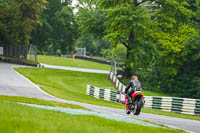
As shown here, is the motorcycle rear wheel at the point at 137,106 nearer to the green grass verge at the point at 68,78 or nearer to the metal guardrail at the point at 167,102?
the metal guardrail at the point at 167,102

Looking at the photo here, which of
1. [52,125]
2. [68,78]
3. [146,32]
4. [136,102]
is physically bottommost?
[68,78]

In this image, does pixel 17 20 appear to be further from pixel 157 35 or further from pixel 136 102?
pixel 136 102

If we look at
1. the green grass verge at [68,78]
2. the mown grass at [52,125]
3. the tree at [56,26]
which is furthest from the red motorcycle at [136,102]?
the tree at [56,26]

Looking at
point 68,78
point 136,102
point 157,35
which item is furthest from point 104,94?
point 136,102

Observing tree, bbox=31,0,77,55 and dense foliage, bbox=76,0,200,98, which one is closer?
dense foliage, bbox=76,0,200,98

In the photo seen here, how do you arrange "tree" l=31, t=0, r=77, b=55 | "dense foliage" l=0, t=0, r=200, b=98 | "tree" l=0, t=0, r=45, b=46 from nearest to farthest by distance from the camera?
"dense foliage" l=0, t=0, r=200, b=98 → "tree" l=0, t=0, r=45, b=46 → "tree" l=31, t=0, r=77, b=55

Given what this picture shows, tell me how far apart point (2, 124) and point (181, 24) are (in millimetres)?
35828

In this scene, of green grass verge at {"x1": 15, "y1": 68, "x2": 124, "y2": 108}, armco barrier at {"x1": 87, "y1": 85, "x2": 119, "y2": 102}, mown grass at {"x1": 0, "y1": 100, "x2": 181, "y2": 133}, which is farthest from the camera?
green grass verge at {"x1": 15, "y1": 68, "x2": 124, "y2": 108}

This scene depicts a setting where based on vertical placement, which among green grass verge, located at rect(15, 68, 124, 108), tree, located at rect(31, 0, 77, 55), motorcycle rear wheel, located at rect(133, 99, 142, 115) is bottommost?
green grass verge, located at rect(15, 68, 124, 108)

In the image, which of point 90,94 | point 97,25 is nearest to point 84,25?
point 97,25

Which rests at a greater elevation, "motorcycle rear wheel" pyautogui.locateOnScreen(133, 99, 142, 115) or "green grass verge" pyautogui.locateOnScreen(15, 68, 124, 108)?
"motorcycle rear wheel" pyautogui.locateOnScreen(133, 99, 142, 115)

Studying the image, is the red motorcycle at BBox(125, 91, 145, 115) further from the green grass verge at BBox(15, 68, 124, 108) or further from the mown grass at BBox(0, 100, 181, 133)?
the green grass verge at BBox(15, 68, 124, 108)

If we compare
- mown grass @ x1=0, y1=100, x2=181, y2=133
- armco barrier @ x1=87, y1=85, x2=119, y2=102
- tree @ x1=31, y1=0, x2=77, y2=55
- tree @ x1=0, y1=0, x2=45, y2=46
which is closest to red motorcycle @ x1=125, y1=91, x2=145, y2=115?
mown grass @ x1=0, y1=100, x2=181, y2=133

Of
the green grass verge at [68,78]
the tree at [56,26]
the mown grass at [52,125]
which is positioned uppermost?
the tree at [56,26]
